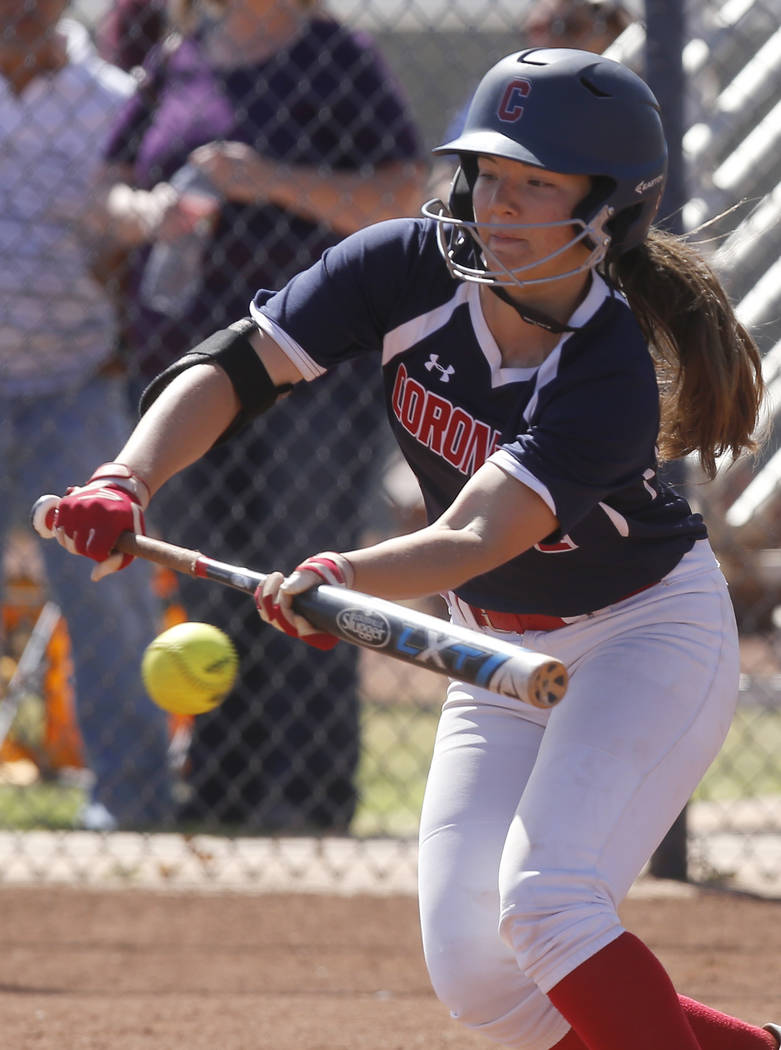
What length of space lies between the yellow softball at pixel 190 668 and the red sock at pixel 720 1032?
86cm

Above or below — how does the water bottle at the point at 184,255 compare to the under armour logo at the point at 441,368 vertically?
below

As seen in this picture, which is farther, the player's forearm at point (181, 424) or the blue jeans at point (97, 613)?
the blue jeans at point (97, 613)

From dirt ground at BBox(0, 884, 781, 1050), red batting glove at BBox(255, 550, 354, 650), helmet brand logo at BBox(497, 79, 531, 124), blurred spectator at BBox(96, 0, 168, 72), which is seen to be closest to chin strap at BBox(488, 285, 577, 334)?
helmet brand logo at BBox(497, 79, 531, 124)

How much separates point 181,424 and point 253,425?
2117 mm

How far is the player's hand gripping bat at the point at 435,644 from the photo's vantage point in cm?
184

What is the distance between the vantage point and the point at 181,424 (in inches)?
95.0

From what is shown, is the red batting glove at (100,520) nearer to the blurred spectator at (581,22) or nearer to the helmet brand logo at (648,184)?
the helmet brand logo at (648,184)

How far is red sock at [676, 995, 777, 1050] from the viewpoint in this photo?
92.7 inches

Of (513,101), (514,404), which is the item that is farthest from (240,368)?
(513,101)

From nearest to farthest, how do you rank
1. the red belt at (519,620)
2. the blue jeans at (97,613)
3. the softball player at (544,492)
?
the softball player at (544,492) < the red belt at (519,620) < the blue jeans at (97,613)

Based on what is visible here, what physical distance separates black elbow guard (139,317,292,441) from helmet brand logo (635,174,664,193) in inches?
25.4

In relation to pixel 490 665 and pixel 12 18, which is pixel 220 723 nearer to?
pixel 12 18

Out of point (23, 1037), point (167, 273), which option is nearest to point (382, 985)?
point (23, 1037)

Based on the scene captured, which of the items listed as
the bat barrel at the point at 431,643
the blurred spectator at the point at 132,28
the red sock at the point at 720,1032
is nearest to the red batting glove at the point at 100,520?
the bat barrel at the point at 431,643
